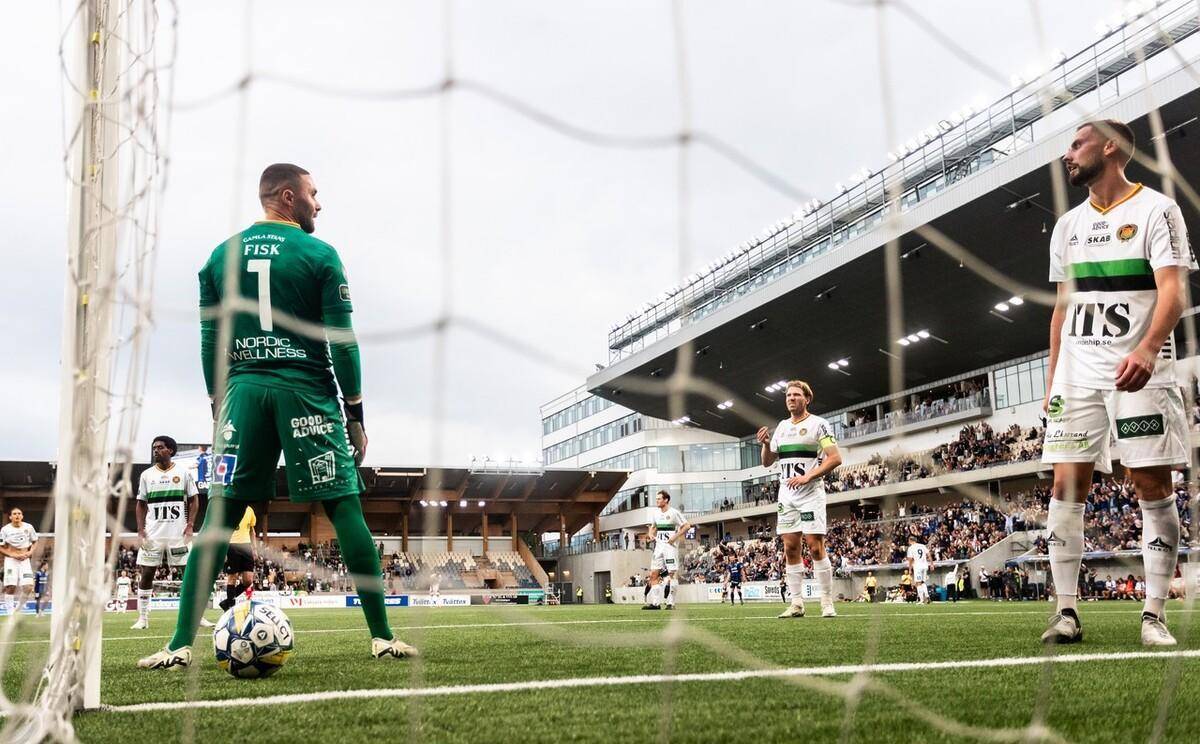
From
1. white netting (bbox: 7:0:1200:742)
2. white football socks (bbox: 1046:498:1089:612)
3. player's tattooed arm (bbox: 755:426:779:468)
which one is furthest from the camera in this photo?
player's tattooed arm (bbox: 755:426:779:468)

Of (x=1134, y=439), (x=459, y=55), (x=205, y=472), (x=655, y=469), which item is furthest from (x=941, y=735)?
(x=655, y=469)

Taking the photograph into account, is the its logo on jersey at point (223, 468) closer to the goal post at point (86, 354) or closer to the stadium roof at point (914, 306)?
the goal post at point (86, 354)

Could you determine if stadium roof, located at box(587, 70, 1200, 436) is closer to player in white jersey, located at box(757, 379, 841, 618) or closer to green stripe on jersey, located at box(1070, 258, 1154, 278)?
player in white jersey, located at box(757, 379, 841, 618)

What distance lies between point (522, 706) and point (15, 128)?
6.87ft

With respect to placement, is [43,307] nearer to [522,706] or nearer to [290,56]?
[290,56]

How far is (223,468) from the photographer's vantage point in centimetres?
330

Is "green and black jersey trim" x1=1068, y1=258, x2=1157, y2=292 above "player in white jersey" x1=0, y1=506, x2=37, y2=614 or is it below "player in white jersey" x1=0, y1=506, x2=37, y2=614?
above

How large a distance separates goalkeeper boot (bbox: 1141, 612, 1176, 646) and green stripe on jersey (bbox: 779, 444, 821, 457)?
Answer: 13.4 feet

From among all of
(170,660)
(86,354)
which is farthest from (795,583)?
(86,354)

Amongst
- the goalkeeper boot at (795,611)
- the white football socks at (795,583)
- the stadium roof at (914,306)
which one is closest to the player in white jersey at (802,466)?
the goalkeeper boot at (795,611)

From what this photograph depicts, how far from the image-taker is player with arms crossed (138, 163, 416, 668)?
3348 millimetres

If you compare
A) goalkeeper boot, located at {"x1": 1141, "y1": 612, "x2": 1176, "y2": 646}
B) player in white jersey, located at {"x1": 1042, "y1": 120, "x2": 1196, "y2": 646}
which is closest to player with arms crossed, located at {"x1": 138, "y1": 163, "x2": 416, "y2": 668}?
player in white jersey, located at {"x1": 1042, "y1": 120, "x2": 1196, "y2": 646}

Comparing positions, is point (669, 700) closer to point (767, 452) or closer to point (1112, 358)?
point (1112, 358)

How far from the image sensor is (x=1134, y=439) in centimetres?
374
